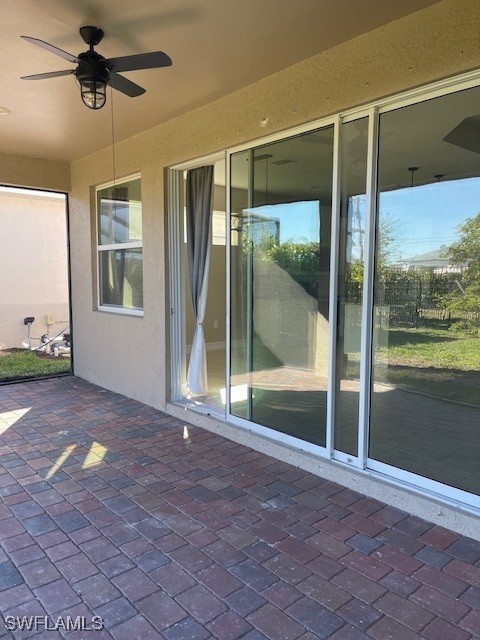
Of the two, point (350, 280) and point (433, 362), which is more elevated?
point (350, 280)

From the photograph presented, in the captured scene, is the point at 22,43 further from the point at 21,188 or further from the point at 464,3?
the point at 21,188

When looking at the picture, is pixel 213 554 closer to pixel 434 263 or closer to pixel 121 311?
pixel 434 263

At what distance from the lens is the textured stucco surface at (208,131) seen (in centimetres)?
227

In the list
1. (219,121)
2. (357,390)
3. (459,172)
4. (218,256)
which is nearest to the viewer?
(459,172)

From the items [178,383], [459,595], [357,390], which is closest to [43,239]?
[178,383]

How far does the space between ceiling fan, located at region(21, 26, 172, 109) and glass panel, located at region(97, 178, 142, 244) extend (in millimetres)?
2166

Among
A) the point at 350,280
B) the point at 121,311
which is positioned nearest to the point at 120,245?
A: the point at 121,311

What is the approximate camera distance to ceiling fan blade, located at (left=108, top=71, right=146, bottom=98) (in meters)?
2.42

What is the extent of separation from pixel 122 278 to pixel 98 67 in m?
2.96

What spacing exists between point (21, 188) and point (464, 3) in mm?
4901

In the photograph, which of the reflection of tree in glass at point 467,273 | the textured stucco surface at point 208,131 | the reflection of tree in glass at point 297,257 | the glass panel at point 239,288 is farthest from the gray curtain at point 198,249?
the reflection of tree in glass at point 467,273

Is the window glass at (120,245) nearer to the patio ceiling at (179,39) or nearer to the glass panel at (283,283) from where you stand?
the patio ceiling at (179,39)

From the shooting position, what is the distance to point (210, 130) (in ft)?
12.0

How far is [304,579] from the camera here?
198 centimetres
